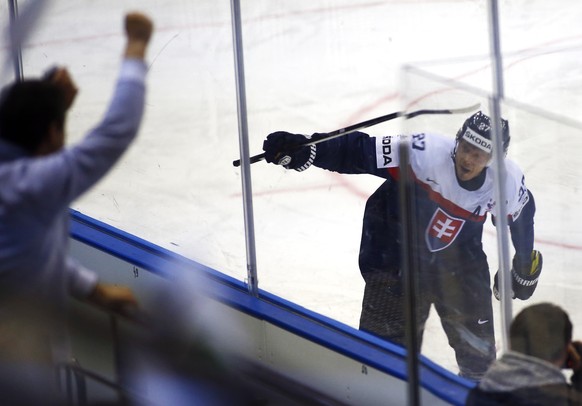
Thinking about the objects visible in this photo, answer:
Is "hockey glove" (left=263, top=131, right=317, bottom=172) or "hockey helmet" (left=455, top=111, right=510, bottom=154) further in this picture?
"hockey glove" (left=263, top=131, right=317, bottom=172)

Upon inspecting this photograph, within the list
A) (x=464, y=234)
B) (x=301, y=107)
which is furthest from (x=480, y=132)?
(x=301, y=107)

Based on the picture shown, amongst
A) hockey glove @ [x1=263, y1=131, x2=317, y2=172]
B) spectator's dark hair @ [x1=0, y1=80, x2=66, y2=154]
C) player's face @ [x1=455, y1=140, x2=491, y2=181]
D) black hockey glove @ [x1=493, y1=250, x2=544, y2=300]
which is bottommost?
black hockey glove @ [x1=493, y1=250, x2=544, y2=300]

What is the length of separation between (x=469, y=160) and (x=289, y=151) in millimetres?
1370

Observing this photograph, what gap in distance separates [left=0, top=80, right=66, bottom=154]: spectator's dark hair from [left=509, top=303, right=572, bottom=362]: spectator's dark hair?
107cm

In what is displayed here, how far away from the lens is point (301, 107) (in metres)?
4.47

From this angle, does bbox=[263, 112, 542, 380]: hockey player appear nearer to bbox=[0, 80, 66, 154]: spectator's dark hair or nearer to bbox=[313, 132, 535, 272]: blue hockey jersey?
bbox=[313, 132, 535, 272]: blue hockey jersey

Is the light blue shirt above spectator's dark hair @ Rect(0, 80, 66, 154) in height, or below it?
below

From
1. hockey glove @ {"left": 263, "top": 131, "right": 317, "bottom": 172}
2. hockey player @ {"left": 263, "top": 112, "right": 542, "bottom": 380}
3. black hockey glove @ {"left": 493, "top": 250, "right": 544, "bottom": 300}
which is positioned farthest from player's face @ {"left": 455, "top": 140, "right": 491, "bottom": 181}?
hockey glove @ {"left": 263, "top": 131, "right": 317, "bottom": 172}

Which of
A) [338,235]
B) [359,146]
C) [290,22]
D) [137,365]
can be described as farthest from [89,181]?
[290,22]

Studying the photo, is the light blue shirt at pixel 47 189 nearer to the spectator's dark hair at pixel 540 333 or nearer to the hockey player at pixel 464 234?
the hockey player at pixel 464 234

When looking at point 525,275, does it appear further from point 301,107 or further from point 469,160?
point 301,107

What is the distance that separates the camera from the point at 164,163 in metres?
3.51

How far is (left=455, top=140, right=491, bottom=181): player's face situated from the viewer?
2496 mm

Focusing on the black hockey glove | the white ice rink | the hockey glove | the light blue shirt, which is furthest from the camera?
the hockey glove
